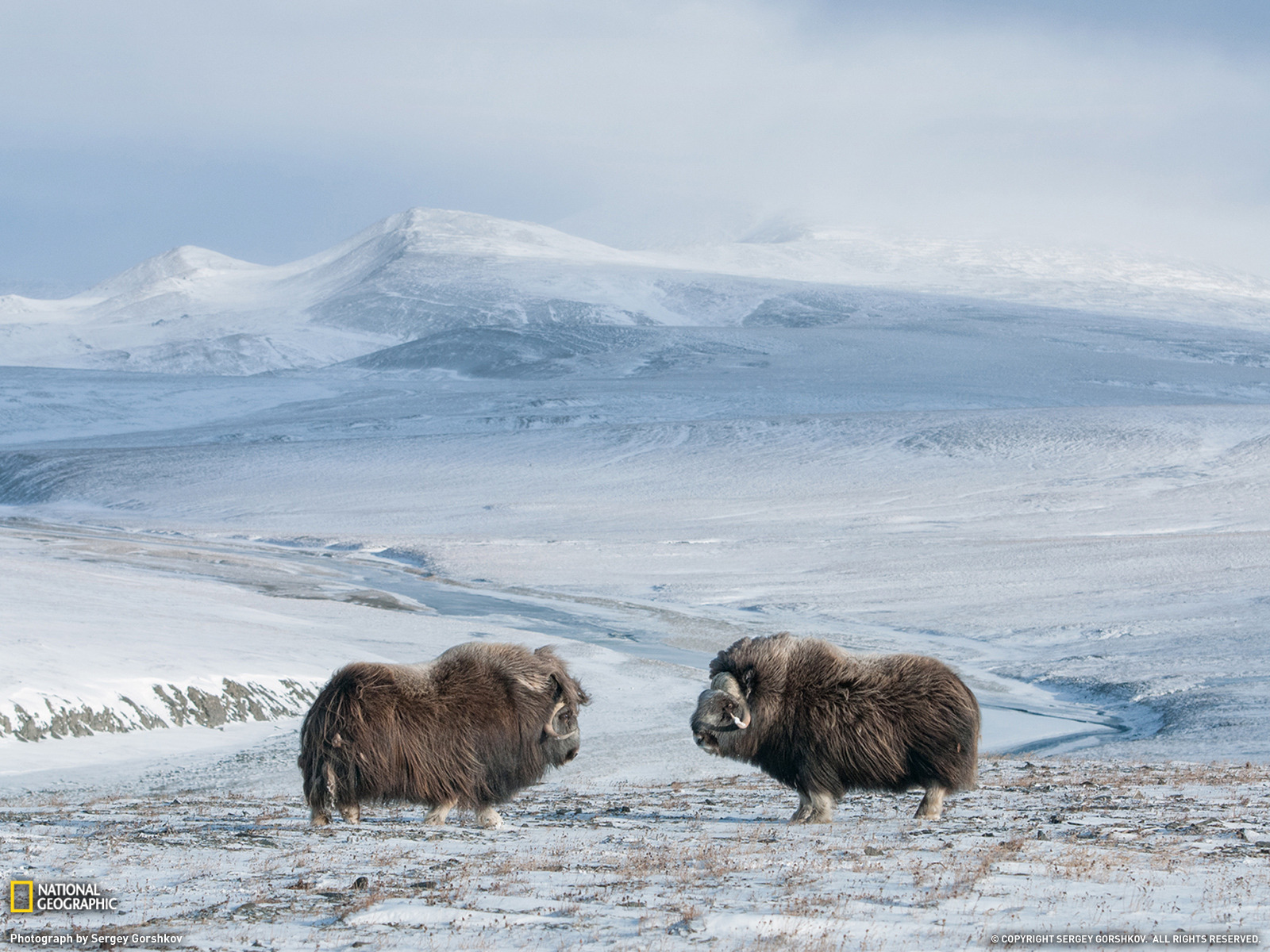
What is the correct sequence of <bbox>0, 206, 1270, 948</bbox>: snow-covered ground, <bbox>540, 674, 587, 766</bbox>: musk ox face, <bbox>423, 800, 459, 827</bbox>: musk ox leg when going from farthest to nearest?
<bbox>540, 674, 587, 766</bbox>: musk ox face, <bbox>423, 800, 459, 827</bbox>: musk ox leg, <bbox>0, 206, 1270, 948</bbox>: snow-covered ground

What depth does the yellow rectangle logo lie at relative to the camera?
6410mm

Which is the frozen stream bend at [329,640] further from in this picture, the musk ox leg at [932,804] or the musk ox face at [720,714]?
the musk ox face at [720,714]

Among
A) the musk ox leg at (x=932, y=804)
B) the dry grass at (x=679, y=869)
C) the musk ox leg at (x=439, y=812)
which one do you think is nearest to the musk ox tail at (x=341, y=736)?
the dry grass at (x=679, y=869)

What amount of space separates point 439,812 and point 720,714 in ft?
7.89

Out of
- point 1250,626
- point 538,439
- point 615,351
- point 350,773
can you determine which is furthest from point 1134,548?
point 615,351

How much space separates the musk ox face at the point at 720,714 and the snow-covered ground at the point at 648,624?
77cm

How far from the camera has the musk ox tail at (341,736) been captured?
9.02 m

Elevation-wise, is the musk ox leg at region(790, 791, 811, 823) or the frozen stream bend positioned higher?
the musk ox leg at region(790, 791, 811, 823)

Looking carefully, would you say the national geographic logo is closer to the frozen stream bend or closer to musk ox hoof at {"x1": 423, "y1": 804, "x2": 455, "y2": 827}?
musk ox hoof at {"x1": 423, "y1": 804, "x2": 455, "y2": 827}

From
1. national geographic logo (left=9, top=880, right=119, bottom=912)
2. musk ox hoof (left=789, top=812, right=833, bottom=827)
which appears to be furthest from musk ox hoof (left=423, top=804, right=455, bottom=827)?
national geographic logo (left=9, top=880, right=119, bottom=912)

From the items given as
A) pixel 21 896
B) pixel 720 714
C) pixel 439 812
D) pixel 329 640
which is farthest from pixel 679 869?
pixel 329 640

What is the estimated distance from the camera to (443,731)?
9.32 m

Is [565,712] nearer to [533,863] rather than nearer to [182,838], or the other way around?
[533,863]

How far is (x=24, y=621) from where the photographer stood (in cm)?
2503
